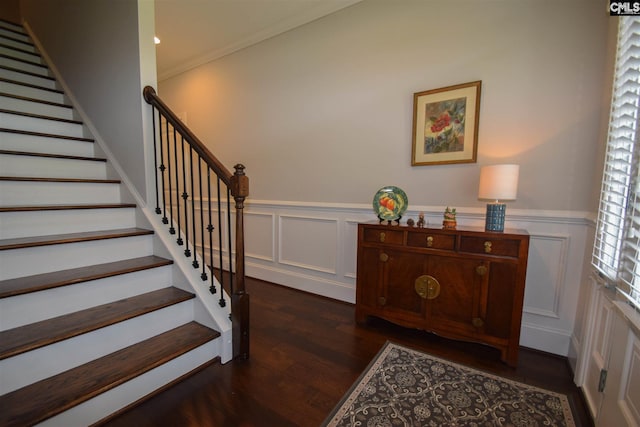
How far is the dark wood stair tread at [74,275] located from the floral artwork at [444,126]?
2245mm

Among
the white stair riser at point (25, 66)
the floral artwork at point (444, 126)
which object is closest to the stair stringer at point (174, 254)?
the white stair riser at point (25, 66)

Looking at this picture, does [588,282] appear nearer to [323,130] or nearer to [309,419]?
[309,419]

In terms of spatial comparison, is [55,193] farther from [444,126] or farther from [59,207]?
[444,126]

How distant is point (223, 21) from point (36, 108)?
6.38ft

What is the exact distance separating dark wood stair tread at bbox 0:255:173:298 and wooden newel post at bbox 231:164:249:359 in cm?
58

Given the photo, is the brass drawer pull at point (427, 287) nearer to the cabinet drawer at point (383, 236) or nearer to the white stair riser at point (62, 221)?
the cabinet drawer at point (383, 236)

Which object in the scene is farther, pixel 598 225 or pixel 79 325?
pixel 598 225

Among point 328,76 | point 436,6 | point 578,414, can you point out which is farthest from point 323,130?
point 578,414

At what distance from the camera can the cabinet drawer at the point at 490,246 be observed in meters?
1.78

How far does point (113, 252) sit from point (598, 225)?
3.04m

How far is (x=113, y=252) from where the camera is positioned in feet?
6.23

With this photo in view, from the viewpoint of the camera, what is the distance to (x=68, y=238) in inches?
67.6

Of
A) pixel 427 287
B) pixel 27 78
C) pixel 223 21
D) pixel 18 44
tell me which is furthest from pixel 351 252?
pixel 18 44

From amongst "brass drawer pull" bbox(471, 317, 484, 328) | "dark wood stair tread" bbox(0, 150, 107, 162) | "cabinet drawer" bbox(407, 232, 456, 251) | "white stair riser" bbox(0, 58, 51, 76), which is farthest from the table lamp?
"white stair riser" bbox(0, 58, 51, 76)
